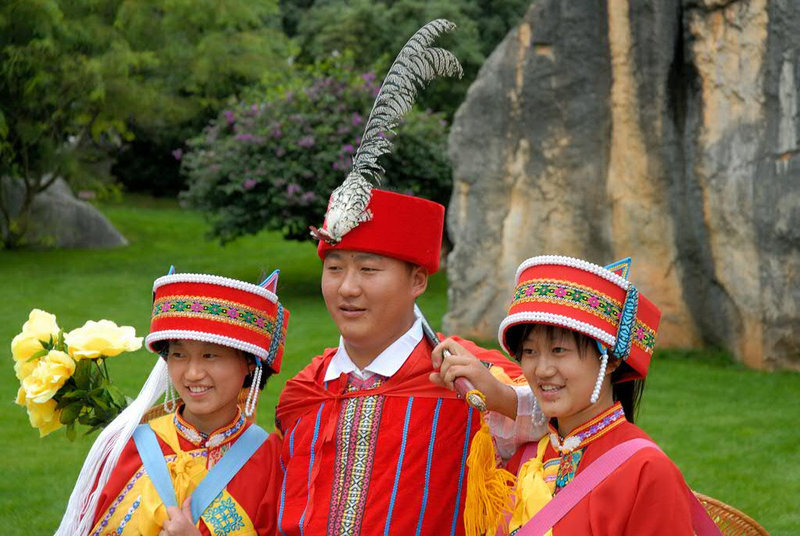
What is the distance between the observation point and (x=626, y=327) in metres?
2.63

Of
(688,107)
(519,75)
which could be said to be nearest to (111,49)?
(519,75)

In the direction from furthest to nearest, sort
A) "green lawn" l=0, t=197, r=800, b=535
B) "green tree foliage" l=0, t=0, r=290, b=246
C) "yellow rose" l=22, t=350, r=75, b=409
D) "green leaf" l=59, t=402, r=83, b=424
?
"green tree foliage" l=0, t=0, r=290, b=246
"green lawn" l=0, t=197, r=800, b=535
"green leaf" l=59, t=402, r=83, b=424
"yellow rose" l=22, t=350, r=75, b=409

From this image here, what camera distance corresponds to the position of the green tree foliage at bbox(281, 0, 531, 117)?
17969 mm

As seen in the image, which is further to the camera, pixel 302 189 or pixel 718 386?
pixel 302 189

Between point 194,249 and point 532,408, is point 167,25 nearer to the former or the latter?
point 194,249

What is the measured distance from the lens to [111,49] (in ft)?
49.2

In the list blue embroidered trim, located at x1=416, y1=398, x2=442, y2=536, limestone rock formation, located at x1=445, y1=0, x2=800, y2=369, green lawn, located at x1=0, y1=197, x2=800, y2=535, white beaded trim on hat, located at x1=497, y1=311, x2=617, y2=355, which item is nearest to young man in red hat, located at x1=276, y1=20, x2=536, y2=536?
blue embroidered trim, located at x1=416, y1=398, x2=442, y2=536

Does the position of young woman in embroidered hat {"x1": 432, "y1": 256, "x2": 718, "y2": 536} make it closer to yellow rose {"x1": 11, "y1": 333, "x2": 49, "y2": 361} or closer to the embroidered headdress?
the embroidered headdress

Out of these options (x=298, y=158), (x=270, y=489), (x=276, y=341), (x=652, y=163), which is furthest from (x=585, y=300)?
(x=298, y=158)

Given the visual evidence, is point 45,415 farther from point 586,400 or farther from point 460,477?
point 586,400

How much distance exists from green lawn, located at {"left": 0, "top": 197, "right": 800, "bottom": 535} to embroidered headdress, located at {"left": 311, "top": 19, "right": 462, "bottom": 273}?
115 inches

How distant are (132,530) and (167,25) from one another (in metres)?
15.4

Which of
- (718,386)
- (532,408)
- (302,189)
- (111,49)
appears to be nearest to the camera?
(532,408)

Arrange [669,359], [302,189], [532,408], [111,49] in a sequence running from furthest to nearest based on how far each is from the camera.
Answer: [111,49] → [302,189] → [669,359] → [532,408]
